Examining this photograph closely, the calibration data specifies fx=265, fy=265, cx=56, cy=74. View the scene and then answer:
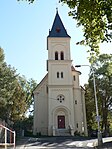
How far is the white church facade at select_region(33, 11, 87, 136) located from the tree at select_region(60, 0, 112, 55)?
2940cm

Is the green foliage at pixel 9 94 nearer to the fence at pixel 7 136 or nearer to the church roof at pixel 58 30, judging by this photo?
the church roof at pixel 58 30

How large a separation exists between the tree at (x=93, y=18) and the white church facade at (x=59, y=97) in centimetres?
2940

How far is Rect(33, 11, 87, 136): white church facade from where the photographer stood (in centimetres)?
4181

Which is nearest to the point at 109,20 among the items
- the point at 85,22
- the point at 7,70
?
the point at 85,22

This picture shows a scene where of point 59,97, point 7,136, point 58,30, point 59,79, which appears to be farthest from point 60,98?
point 7,136

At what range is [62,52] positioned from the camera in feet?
150

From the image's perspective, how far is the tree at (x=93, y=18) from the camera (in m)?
10.0

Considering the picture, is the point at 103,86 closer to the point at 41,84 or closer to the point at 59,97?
the point at 59,97

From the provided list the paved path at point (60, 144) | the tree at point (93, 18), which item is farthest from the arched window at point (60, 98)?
the tree at point (93, 18)

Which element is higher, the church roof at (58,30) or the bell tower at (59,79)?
the church roof at (58,30)

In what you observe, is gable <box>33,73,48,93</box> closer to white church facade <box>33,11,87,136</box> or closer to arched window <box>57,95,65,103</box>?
white church facade <box>33,11,87,136</box>

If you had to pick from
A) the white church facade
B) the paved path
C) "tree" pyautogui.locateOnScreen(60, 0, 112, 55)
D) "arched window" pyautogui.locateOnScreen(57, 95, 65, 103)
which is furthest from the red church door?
"tree" pyautogui.locateOnScreen(60, 0, 112, 55)

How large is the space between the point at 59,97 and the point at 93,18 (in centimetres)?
3272

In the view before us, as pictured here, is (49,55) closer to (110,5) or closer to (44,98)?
(44,98)
